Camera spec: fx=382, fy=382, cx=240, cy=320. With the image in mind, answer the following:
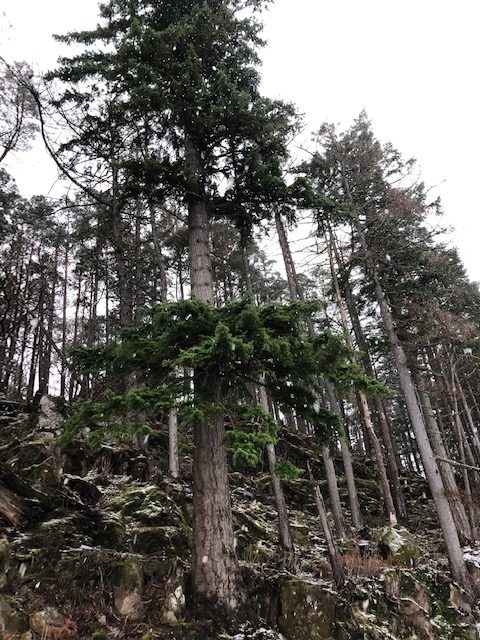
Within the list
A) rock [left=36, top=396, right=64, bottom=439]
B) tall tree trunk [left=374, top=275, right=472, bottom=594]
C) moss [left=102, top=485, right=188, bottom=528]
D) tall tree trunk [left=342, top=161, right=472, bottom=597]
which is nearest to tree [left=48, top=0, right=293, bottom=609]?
moss [left=102, top=485, right=188, bottom=528]

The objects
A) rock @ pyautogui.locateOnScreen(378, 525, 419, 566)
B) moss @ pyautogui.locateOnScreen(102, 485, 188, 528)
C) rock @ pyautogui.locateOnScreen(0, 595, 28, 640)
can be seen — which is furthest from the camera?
rock @ pyautogui.locateOnScreen(378, 525, 419, 566)

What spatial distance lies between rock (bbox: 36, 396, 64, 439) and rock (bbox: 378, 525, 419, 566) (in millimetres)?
7951

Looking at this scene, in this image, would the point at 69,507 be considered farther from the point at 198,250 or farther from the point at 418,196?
the point at 418,196

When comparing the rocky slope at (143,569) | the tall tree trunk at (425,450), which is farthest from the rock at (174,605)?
the tall tree trunk at (425,450)

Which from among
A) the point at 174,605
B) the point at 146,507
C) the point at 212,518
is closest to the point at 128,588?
the point at 174,605

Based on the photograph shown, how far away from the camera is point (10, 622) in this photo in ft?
14.3

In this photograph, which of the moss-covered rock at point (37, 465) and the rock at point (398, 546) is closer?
the moss-covered rock at point (37, 465)

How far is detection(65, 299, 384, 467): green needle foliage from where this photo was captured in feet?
15.4

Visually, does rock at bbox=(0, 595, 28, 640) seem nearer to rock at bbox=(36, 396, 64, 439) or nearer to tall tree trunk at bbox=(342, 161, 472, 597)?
rock at bbox=(36, 396, 64, 439)

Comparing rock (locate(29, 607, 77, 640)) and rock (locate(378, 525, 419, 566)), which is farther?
rock (locate(378, 525, 419, 566))

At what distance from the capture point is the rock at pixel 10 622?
4.27 m

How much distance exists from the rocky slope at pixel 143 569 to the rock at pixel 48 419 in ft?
0.15

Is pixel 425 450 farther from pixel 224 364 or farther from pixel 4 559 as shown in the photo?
pixel 4 559

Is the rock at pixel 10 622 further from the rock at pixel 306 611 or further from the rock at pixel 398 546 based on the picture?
the rock at pixel 398 546
